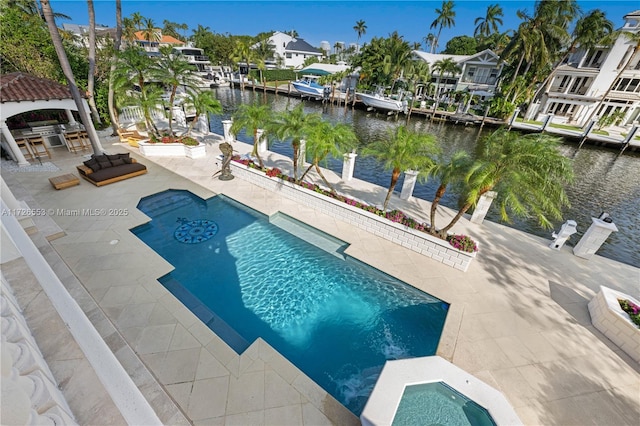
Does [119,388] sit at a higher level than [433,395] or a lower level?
higher

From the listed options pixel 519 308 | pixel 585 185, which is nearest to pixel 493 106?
pixel 585 185

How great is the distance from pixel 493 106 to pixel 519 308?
115ft

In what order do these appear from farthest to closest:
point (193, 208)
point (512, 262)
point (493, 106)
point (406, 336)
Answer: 1. point (493, 106)
2. point (193, 208)
3. point (512, 262)
4. point (406, 336)

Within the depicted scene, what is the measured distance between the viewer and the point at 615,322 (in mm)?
6293

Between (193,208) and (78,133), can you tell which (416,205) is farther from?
(78,133)

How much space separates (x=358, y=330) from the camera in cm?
655

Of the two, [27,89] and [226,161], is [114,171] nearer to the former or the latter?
[226,161]

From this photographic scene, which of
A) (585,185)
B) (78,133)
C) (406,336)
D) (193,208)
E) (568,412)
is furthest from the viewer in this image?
(585,185)

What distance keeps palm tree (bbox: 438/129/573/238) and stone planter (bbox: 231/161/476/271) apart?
74.5 inches

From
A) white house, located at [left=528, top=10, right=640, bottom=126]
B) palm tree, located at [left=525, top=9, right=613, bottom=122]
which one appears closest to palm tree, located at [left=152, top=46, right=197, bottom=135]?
palm tree, located at [left=525, top=9, right=613, bottom=122]

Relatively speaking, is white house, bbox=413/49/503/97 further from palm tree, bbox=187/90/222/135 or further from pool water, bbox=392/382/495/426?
pool water, bbox=392/382/495/426

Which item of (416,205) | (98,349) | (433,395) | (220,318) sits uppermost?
(98,349)

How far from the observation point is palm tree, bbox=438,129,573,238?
6449mm

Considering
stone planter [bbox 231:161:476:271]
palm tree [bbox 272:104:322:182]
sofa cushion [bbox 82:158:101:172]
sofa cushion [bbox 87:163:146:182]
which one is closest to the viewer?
stone planter [bbox 231:161:476:271]
